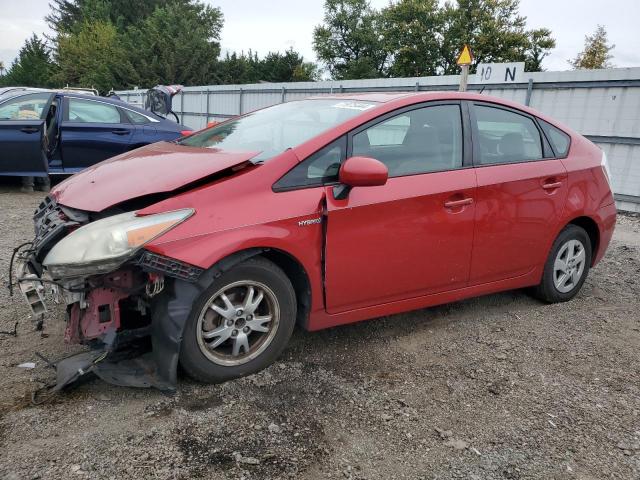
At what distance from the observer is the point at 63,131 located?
7.94m

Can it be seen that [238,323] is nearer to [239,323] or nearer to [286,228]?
[239,323]

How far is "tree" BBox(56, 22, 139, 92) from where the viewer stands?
148 feet

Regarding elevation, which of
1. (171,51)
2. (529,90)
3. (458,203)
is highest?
(171,51)

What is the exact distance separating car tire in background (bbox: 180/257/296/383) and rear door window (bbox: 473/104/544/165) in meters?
1.75

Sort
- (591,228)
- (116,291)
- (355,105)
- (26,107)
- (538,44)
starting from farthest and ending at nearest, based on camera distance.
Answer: (538,44) → (26,107) → (591,228) → (355,105) → (116,291)

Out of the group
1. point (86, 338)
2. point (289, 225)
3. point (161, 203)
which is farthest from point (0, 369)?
point (289, 225)

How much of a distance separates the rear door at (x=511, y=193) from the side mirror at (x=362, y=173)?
0.95m

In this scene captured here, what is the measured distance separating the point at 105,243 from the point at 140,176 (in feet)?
1.88

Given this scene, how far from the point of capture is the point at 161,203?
2.69m

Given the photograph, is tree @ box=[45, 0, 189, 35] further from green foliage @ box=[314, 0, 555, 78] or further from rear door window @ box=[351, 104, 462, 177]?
rear door window @ box=[351, 104, 462, 177]

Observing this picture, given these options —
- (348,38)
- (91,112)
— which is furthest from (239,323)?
(348,38)

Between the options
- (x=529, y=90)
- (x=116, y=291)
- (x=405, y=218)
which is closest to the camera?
(x=116, y=291)

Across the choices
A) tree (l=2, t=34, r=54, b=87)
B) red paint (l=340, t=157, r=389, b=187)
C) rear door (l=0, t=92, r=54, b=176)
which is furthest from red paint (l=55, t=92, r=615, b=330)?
tree (l=2, t=34, r=54, b=87)

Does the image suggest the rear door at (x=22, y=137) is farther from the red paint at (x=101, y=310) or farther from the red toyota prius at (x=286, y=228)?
the red paint at (x=101, y=310)
